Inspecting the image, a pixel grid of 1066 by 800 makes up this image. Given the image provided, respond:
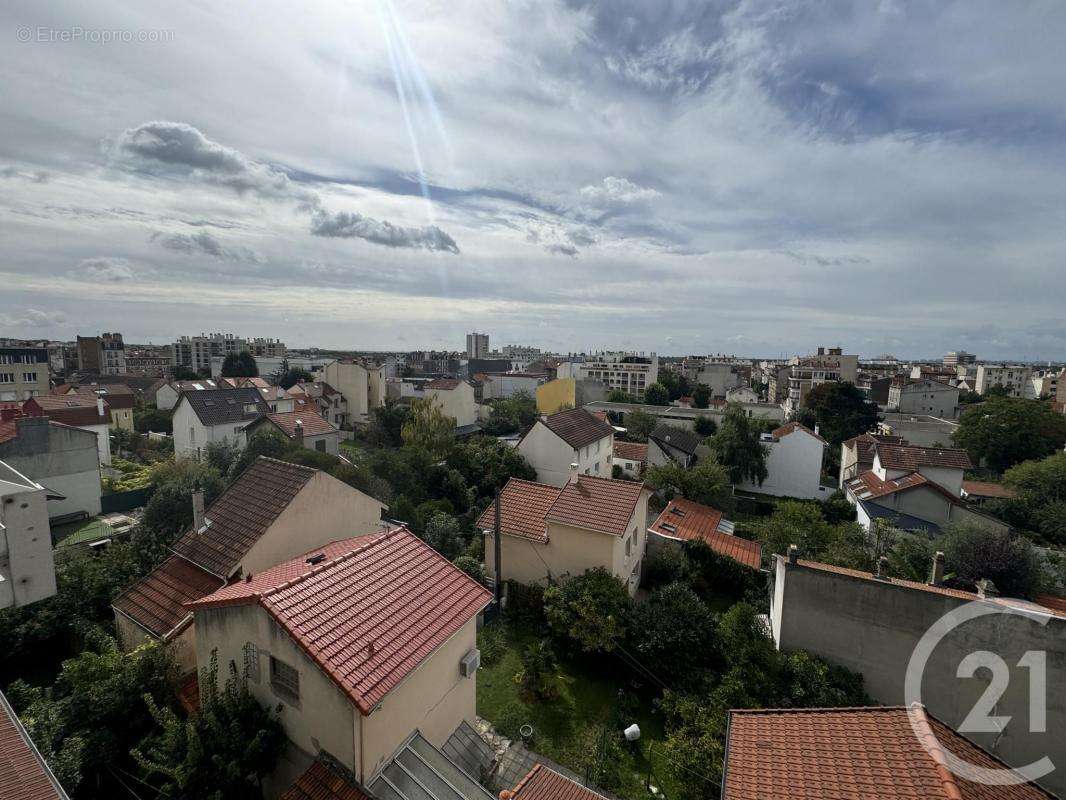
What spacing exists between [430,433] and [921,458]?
97.0 ft

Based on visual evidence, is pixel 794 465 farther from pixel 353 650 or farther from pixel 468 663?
pixel 353 650

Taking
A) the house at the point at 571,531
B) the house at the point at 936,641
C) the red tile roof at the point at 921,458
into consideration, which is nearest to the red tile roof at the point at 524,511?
the house at the point at 571,531

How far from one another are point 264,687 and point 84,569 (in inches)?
391

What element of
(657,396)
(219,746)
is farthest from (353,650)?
(657,396)

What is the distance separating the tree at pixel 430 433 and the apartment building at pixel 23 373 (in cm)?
4766

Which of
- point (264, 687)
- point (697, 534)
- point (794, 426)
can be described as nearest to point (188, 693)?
point (264, 687)

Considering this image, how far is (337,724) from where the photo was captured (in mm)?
7672

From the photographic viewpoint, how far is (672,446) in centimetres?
4262

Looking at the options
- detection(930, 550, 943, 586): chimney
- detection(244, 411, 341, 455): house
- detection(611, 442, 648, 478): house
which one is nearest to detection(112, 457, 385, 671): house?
detection(930, 550, 943, 586): chimney

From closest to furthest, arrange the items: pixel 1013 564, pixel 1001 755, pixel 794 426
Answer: pixel 1001 755, pixel 1013 564, pixel 794 426

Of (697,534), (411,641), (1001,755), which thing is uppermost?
(411,641)

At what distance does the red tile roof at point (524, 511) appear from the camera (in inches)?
690

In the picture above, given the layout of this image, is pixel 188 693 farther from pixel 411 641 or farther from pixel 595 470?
pixel 595 470

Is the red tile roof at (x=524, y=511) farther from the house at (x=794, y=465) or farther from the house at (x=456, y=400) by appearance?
the house at (x=456, y=400)
